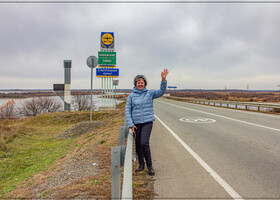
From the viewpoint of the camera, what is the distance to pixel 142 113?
4.09 meters

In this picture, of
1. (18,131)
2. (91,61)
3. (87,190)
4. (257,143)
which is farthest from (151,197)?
(18,131)

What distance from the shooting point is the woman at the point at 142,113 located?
4059 mm

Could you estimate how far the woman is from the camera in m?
4.06

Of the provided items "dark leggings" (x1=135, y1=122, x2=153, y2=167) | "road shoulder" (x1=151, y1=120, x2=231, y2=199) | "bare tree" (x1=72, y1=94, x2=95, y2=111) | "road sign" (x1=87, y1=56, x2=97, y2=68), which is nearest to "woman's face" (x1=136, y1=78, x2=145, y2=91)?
"dark leggings" (x1=135, y1=122, x2=153, y2=167)

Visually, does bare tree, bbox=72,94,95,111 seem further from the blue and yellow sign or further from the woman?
the woman

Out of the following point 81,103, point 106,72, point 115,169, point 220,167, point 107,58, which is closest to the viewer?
point 115,169

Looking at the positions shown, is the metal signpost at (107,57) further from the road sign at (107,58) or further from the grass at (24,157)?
the grass at (24,157)

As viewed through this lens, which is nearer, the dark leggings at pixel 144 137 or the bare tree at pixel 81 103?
the dark leggings at pixel 144 137

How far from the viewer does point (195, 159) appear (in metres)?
5.12

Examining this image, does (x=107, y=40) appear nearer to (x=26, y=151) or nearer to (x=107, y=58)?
(x=107, y=58)

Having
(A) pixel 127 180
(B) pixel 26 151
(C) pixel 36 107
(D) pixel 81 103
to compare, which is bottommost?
(C) pixel 36 107

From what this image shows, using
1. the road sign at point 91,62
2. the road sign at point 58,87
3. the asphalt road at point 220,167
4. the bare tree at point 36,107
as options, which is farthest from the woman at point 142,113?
the bare tree at point 36,107

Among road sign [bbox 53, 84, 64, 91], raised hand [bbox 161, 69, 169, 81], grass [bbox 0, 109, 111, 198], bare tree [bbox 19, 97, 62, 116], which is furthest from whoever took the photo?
bare tree [bbox 19, 97, 62, 116]

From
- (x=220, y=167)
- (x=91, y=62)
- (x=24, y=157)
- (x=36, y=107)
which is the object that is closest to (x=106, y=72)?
(x=91, y=62)
